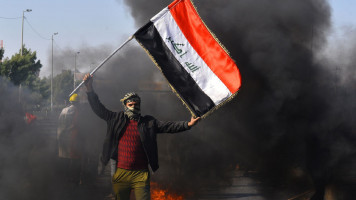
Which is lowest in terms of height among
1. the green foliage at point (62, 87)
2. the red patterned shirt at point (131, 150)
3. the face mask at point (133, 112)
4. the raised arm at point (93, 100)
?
the red patterned shirt at point (131, 150)

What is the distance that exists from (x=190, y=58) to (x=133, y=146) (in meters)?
1.18

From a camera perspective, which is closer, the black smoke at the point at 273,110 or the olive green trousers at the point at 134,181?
the olive green trousers at the point at 134,181

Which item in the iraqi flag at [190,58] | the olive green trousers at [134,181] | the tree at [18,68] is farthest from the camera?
the tree at [18,68]

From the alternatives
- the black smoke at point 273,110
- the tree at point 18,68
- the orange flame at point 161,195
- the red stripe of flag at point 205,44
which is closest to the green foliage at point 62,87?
the tree at point 18,68

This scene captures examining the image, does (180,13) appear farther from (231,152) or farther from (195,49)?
(231,152)

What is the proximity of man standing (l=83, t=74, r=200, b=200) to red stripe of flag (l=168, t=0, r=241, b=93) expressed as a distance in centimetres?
64

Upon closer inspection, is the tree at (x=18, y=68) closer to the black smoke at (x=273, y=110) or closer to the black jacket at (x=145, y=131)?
the black smoke at (x=273, y=110)

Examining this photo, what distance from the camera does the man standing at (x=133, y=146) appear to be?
13.7 ft

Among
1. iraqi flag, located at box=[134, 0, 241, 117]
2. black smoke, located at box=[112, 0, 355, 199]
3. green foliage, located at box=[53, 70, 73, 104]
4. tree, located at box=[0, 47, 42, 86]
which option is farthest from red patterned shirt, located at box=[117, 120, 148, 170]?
green foliage, located at box=[53, 70, 73, 104]

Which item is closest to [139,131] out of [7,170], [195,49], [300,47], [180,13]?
[195,49]

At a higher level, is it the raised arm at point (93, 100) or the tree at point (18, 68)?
the tree at point (18, 68)

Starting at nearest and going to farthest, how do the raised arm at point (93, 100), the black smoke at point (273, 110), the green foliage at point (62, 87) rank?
the raised arm at point (93, 100) → the black smoke at point (273, 110) → the green foliage at point (62, 87)

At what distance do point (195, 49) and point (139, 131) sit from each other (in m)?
1.16

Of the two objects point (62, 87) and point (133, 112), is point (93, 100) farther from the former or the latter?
point (62, 87)
